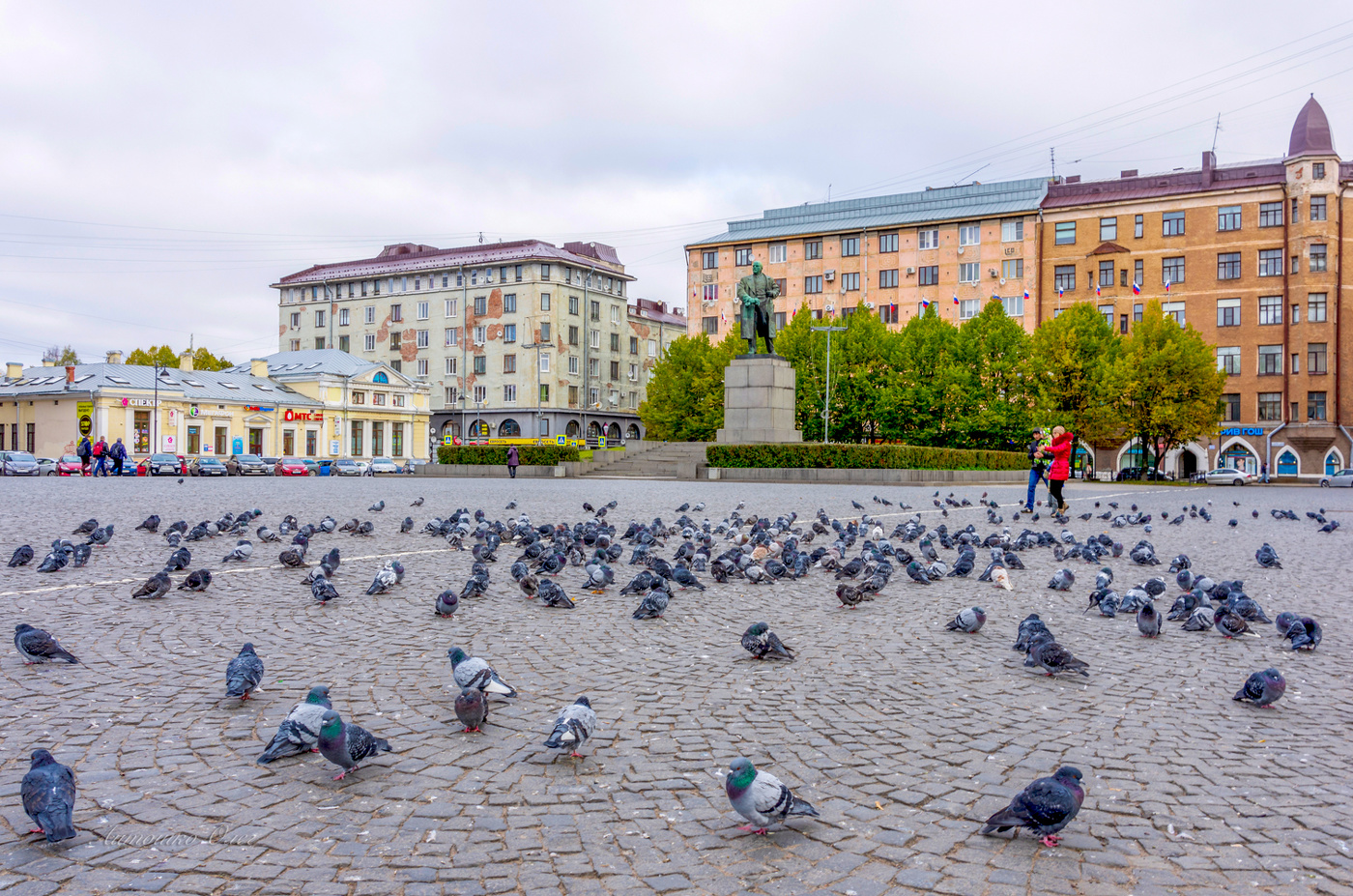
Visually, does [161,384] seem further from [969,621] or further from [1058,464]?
[969,621]

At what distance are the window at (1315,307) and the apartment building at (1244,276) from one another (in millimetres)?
63

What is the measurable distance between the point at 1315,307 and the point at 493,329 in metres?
62.3

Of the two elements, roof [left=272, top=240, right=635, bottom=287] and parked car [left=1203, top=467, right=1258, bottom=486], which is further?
roof [left=272, top=240, right=635, bottom=287]

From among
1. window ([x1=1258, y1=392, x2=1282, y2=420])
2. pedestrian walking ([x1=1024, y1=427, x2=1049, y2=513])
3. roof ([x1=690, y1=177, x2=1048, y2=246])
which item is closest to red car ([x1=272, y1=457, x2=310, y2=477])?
roof ([x1=690, y1=177, x2=1048, y2=246])

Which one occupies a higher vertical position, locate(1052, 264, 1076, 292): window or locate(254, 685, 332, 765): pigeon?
locate(1052, 264, 1076, 292): window

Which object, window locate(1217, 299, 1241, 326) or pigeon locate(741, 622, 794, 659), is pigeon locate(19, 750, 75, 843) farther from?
window locate(1217, 299, 1241, 326)

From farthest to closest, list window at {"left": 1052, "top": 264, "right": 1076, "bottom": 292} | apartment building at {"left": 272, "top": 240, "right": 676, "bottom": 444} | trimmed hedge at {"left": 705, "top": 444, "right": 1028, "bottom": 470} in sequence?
apartment building at {"left": 272, "top": 240, "right": 676, "bottom": 444} → window at {"left": 1052, "top": 264, "right": 1076, "bottom": 292} → trimmed hedge at {"left": 705, "top": 444, "right": 1028, "bottom": 470}

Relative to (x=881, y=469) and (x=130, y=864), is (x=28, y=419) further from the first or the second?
(x=130, y=864)

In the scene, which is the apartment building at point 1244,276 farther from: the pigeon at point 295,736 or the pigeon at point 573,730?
the pigeon at point 295,736

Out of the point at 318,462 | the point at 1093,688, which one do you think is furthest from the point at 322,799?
the point at 318,462

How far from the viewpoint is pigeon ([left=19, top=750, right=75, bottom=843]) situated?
2859 millimetres

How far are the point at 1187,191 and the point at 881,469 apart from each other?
145 ft

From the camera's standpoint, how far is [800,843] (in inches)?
120

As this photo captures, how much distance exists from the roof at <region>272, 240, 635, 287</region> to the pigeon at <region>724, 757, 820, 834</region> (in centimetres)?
7705
